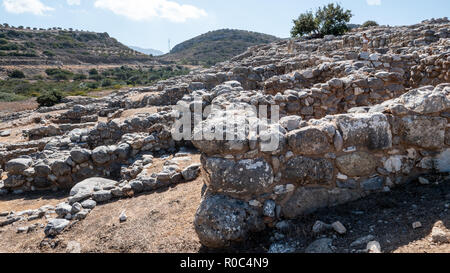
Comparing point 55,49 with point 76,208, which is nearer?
point 76,208

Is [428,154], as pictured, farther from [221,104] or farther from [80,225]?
[80,225]

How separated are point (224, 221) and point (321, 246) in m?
0.96

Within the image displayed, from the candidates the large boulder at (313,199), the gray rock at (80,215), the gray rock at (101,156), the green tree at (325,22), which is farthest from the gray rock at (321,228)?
the green tree at (325,22)

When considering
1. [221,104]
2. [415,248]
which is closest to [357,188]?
[415,248]

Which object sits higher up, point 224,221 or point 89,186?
point 224,221

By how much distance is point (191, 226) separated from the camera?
3.29 m

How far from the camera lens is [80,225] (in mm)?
3832

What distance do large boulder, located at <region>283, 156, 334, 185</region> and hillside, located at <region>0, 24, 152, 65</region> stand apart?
5661 centimetres

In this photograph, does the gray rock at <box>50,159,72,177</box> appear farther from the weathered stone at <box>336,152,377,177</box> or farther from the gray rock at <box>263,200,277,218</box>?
the weathered stone at <box>336,152,377,177</box>

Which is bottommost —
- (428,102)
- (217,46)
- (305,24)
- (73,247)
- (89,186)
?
(73,247)

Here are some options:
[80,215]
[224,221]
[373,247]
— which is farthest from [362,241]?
[80,215]

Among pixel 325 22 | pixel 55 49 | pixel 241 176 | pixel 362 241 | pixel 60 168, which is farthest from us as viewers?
pixel 55 49

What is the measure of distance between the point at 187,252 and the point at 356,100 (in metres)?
4.70

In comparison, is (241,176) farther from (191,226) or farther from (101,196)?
(101,196)
